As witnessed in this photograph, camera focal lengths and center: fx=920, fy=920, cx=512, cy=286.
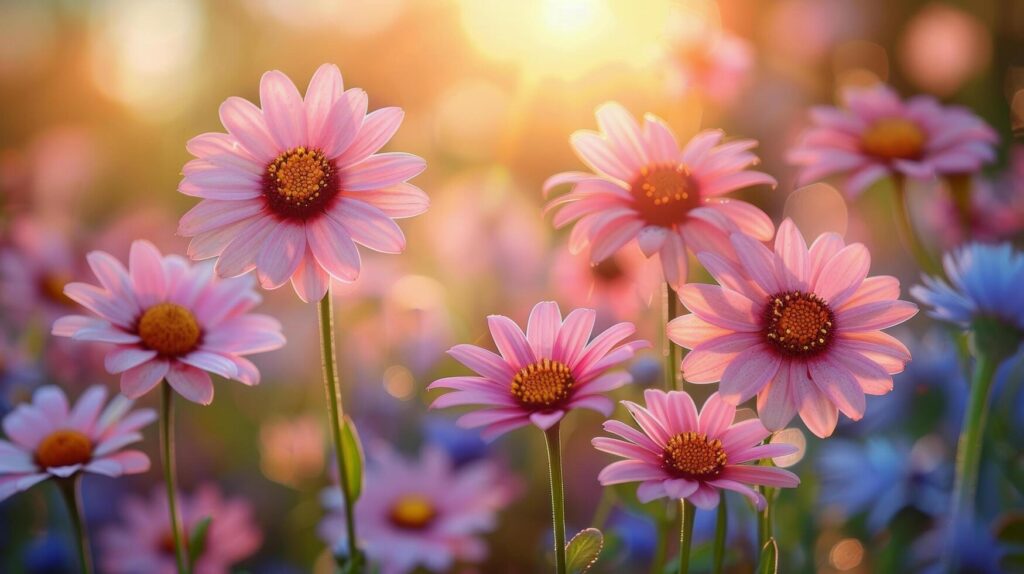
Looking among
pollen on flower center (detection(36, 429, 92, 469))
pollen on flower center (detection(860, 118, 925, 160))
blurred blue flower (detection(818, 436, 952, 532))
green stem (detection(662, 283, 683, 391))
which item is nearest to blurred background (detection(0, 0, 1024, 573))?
blurred blue flower (detection(818, 436, 952, 532))

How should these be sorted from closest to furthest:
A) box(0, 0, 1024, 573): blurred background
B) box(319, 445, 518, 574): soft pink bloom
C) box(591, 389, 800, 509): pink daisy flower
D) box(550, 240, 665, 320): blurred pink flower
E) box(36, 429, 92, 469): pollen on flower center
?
box(591, 389, 800, 509): pink daisy flower, box(36, 429, 92, 469): pollen on flower center, box(319, 445, 518, 574): soft pink bloom, box(0, 0, 1024, 573): blurred background, box(550, 240, 665, 320): blurred pink flower

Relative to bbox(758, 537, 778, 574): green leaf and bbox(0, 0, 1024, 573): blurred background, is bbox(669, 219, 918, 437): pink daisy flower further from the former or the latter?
bbox(0, 0, 1024, 573): blurred background

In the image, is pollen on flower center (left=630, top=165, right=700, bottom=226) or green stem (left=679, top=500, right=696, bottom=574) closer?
green stem (left=679, top=500, right=696, bottom=574)

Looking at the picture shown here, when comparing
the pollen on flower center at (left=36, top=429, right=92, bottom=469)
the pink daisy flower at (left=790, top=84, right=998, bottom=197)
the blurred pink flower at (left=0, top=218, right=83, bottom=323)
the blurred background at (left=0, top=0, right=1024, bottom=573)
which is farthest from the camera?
the blurred pink flower at (left=0, top=218, right=83, bottom=323)

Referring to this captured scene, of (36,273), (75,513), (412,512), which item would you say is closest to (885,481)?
(412,512)

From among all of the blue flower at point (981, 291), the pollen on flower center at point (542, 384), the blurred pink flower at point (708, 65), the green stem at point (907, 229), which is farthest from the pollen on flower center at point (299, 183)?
the blurred pink flower at point (708, 65)

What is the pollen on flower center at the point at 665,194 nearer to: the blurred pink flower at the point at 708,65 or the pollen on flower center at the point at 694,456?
the pollen on flower center at the point at 694,456
